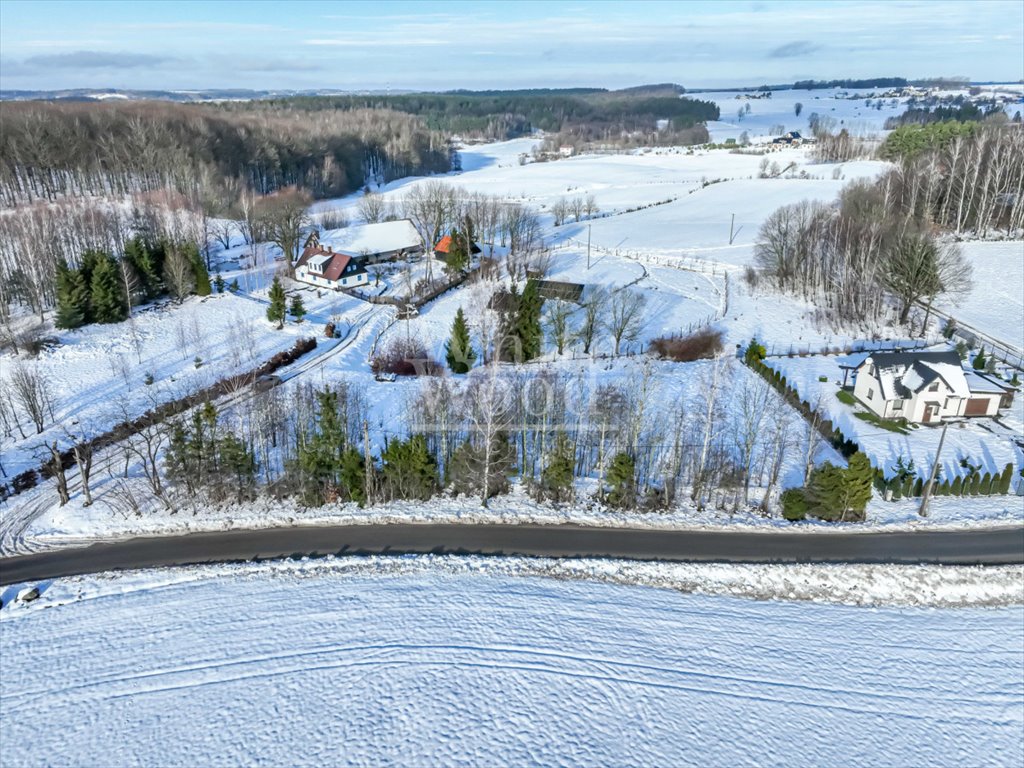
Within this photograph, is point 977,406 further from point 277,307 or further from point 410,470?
point 277,307

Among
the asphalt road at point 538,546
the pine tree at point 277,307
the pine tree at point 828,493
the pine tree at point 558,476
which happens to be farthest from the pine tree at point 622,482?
the pine tree at point 277,307

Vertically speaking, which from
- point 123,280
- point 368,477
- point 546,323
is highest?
point 123,280

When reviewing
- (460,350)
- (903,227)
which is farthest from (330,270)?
(903,227)

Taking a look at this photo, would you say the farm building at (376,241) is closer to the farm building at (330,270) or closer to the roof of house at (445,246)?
the farm building at (330,270)

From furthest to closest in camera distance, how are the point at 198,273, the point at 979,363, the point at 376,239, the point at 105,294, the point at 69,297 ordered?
the point at 376,239 < the point at 198,273 < the point at 105,294 < the point at 69,297 < the point at 979,363

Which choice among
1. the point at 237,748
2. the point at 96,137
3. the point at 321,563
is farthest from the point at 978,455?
the point at 96,137
